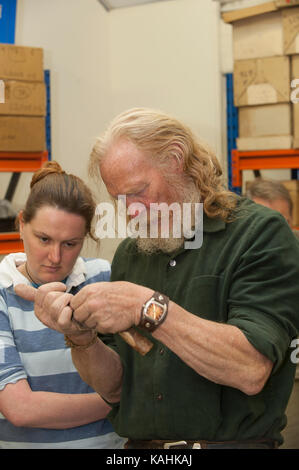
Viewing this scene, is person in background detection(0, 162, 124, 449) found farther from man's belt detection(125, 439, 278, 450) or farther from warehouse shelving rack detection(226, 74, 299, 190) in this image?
warehouse shelving rack detection(226, 74, 299, 190)

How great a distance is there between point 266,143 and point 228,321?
6.80 ft

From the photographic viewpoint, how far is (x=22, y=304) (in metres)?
1.25

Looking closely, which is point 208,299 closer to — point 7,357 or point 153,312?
point 153,312

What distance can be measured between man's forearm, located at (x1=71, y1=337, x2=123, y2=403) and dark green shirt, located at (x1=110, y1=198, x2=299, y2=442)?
47mm

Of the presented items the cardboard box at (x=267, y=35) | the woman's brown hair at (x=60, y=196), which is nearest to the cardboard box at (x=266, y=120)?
the cardboard box at (x=267, y=35)

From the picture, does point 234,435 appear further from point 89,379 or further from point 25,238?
point 25,238

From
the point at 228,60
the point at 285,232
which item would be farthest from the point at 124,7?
the point at 285,232

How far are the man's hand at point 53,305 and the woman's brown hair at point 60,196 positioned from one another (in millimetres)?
360

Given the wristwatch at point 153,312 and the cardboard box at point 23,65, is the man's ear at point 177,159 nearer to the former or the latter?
the wristwatch at point 153,312

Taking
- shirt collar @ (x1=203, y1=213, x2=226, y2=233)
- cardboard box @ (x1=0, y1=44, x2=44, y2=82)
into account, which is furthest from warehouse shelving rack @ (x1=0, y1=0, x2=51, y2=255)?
shirt collar @ (x1=203, y1=213, x2=226, y2=233)

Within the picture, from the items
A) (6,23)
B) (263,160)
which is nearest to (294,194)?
(263,160)

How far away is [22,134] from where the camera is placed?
2258mm

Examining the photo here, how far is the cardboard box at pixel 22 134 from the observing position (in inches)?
87.2

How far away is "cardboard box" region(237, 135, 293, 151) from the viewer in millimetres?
2750
